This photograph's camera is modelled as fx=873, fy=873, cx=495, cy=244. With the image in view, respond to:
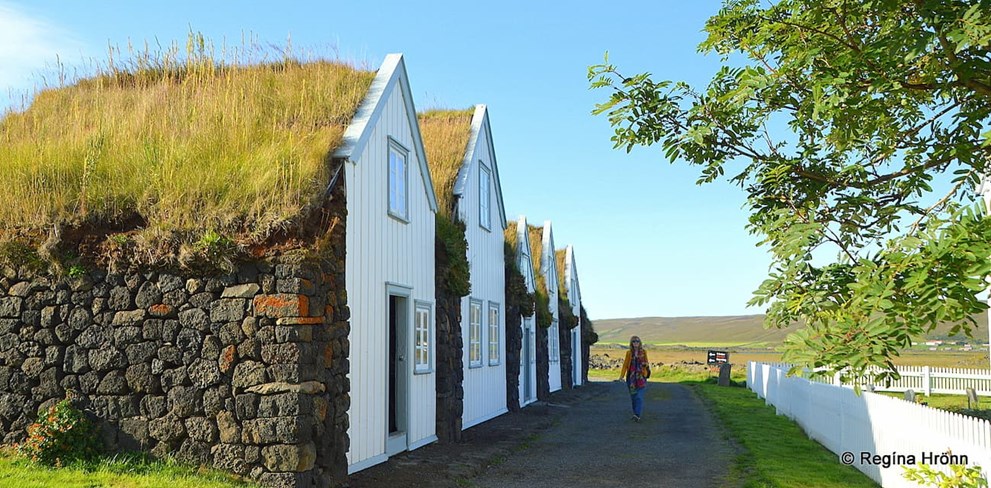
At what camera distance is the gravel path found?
35.2 ft

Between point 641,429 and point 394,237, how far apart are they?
24.1ft

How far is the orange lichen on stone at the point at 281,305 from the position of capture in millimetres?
8797

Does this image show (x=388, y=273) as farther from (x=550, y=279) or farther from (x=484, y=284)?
(x=550, y=279)

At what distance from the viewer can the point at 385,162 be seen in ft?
38.8

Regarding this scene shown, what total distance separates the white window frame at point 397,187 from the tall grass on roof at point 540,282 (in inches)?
442

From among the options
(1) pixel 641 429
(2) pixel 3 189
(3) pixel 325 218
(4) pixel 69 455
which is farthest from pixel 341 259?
(1) pixel 641 429

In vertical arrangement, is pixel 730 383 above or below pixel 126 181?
below

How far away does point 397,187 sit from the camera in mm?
12430

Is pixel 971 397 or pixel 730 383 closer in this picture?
pixel 971 397

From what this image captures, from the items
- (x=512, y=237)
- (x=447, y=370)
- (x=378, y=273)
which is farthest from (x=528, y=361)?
(x=378, y=273)

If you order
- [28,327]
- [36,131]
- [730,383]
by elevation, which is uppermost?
[36,131]

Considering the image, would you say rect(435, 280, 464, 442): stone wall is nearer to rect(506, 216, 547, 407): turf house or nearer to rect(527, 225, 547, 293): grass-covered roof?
rect(506, 216, 547, 407): turf house

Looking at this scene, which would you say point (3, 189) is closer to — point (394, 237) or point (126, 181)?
point (126, 181)

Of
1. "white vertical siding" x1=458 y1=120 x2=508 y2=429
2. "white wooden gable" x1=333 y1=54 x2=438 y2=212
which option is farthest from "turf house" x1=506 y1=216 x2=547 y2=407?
"white wooden gable" x1=333 y1=54 x2=438 y2=212
